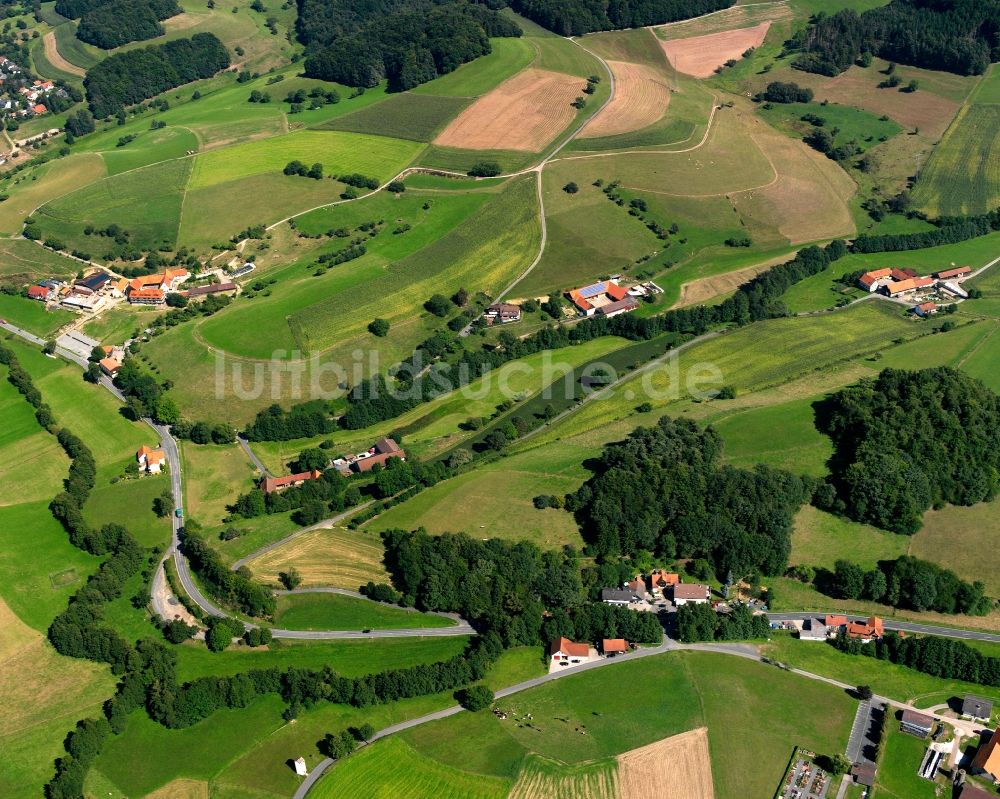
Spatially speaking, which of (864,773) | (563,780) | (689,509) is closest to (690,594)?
(689,509)

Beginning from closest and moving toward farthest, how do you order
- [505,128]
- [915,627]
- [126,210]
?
[915,627], [126,210], [505,128]

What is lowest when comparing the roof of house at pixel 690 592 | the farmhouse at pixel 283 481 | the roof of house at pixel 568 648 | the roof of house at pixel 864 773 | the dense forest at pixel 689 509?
the roof of house at pixel 864 773

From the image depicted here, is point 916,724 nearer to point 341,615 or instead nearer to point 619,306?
point 341,615

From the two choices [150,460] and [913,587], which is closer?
[913,587]

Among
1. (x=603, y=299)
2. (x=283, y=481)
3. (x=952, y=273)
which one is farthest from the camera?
(x=952, y=273)

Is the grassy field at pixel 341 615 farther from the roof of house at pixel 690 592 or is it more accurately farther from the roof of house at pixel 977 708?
the roof of house at pixel 977 708

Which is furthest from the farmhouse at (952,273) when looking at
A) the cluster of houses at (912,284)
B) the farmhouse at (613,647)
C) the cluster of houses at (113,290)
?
the cluster of houses at (113,290)

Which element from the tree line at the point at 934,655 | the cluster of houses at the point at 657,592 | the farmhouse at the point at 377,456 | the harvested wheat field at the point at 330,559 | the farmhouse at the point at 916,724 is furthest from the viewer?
the farmhouse at the point at 377,456

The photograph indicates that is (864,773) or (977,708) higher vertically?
(977,708)
